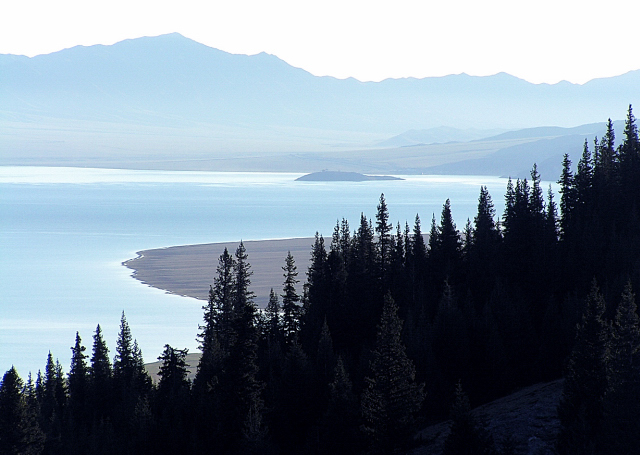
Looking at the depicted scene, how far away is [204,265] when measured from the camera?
124 meters

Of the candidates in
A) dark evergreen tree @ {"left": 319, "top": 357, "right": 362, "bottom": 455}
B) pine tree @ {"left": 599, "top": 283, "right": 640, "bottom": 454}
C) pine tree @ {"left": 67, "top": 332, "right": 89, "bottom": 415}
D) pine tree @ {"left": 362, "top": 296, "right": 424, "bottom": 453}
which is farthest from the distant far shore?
pine tree @ {"left": 599, "top": 283, "right": 640, "bottom": 454}

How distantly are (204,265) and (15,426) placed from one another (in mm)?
80403

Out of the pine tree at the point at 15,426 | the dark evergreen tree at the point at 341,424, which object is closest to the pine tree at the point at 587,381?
the dark evergreen tree at the point at 341,424

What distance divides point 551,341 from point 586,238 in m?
19.8

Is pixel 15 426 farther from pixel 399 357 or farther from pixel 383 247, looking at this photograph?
pixel 383 247

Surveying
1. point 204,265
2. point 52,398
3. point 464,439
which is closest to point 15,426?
point 52,398

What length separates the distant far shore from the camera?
348 ft

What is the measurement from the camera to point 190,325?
289 feet

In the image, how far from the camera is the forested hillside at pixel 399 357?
3597cm

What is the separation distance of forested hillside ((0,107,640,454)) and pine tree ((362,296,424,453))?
0.21ft

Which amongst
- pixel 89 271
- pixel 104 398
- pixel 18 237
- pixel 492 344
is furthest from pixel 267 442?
pixel 18 237

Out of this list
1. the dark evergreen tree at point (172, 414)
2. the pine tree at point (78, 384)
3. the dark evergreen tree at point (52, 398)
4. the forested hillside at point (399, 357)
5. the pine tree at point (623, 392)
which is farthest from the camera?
the pine tree at point (78, 384)

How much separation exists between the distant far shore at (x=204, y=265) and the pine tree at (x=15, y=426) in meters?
48.4

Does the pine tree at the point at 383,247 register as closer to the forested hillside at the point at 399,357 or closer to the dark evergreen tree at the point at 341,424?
the forested hillside at the point at 399,357
